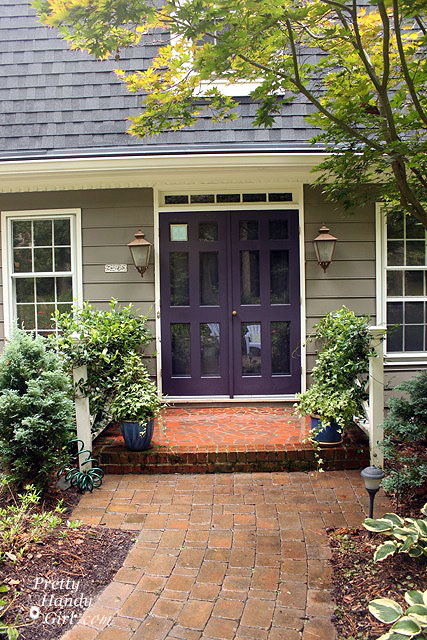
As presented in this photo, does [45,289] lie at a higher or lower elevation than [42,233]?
lower

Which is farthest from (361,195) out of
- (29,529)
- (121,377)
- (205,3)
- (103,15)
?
(29,529)

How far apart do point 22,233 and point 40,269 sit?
46cm

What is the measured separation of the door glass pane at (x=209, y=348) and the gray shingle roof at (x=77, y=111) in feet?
6.28

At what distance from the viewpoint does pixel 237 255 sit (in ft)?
18.1

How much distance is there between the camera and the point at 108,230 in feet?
18.0

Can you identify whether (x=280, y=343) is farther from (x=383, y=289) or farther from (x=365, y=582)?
(x=365, y=582)

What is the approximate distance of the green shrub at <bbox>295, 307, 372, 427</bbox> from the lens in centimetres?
396

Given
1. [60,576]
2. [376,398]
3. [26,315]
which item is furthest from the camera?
[26,315]

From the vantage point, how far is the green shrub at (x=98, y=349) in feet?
13.4

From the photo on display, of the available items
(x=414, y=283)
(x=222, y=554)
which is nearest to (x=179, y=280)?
(x=414, y=283)

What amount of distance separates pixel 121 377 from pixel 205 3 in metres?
2.80

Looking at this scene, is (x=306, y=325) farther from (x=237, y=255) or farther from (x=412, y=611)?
(x=412, y=611)

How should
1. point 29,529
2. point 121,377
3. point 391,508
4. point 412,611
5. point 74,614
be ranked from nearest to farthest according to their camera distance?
point 412,611
point 74,614
point 29,529
point 391,508
point 121,377

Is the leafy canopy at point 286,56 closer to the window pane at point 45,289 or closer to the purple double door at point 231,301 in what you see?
the purple double door at point 231,301
